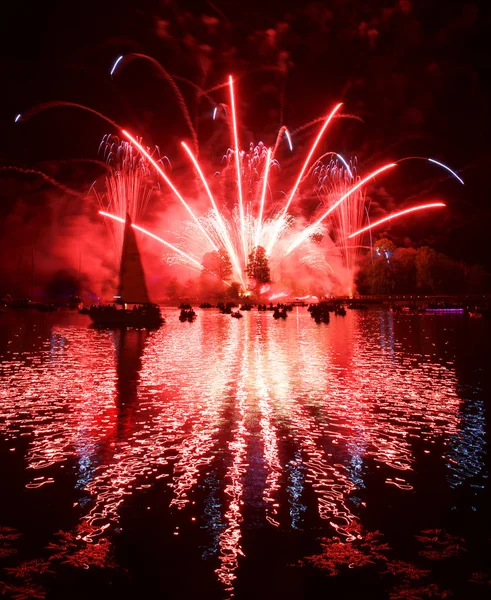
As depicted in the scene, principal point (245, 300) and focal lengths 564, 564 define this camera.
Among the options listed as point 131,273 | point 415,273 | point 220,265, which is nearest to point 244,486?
point 131,273

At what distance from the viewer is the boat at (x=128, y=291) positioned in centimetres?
5612

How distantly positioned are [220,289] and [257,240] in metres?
23.3

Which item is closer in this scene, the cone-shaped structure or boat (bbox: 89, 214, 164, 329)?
boat (bbox: 89, 214, 164, 329)

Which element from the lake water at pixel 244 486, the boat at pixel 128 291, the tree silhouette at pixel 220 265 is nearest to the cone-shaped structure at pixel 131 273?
the boat at pixel 128 291

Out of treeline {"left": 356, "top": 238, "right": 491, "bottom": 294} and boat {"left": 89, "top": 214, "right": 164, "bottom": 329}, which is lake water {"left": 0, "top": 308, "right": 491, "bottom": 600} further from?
treeline {"left": 356, "top": 238, "right": 491, "bottom": 294}

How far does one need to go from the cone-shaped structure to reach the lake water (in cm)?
3517

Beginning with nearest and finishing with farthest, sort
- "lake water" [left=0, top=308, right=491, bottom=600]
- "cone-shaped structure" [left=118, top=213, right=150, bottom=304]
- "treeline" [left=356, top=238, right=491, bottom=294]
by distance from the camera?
"lake water" [left=0, top=308, right=491, bottom=600], "cone-shaped structure" [left=118, top=213, right=150, bottom=304], "treeline" [left=356, top=238, right=491, bottom=294]

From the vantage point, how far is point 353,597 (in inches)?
263

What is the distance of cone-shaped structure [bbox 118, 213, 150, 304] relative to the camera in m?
57.2

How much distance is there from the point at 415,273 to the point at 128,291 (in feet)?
270

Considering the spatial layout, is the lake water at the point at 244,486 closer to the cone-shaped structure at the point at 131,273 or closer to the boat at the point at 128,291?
the boat at the point at 128,291

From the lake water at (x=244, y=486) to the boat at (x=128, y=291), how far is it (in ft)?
111

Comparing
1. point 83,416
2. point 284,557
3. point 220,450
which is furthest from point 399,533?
point 83,416

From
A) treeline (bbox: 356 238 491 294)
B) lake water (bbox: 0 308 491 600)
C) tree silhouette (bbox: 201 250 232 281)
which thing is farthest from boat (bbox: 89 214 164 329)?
treeline (bbox: 356 238 491 294)
